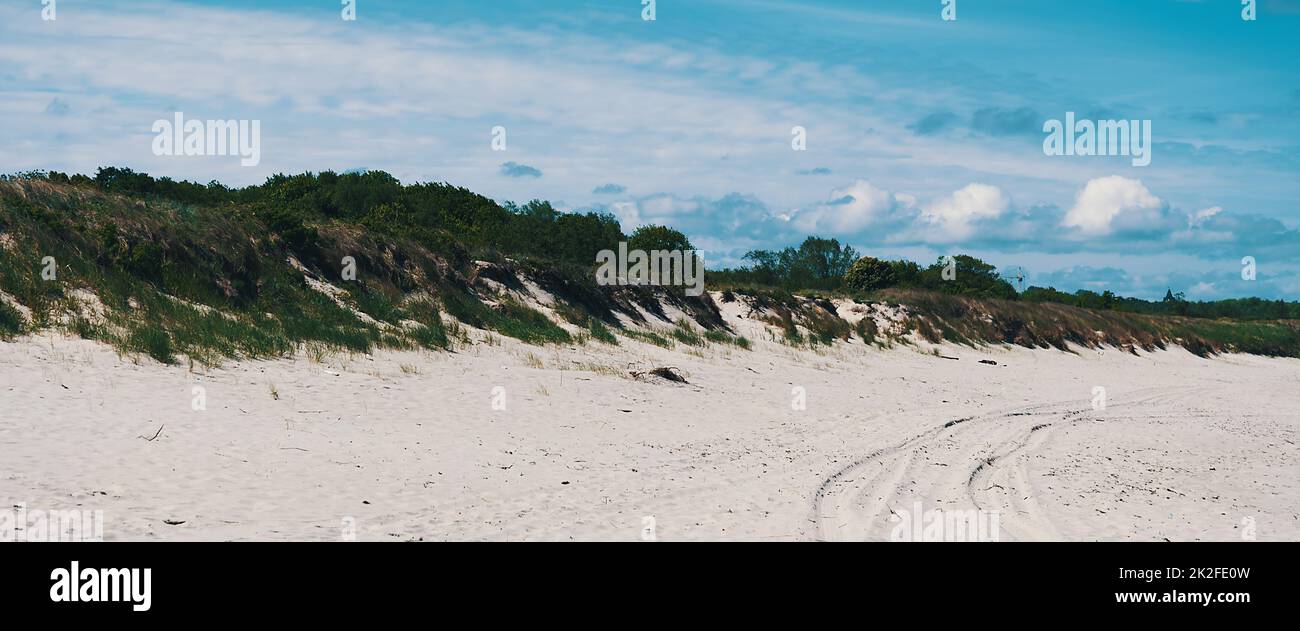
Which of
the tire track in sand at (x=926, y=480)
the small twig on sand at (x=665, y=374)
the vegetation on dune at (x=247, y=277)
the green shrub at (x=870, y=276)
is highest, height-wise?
the green shrub at (x=870, y=276)

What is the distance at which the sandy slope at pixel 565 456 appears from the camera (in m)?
7.82

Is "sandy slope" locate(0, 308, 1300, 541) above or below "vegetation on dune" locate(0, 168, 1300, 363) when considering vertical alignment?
below

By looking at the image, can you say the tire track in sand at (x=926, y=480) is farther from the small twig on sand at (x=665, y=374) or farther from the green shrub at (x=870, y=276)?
the green shrub at (x=870, y=276)

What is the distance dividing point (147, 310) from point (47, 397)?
583 centimetres

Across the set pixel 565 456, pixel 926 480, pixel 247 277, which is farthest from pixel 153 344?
pixel 926 480

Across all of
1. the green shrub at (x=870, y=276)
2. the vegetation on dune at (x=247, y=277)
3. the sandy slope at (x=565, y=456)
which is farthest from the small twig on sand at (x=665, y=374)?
the green shrub at (x=870, y=276)

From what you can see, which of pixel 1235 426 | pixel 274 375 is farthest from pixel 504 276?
pixel 1235 426

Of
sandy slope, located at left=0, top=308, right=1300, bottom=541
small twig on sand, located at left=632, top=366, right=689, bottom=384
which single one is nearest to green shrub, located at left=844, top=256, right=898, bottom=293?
sandy slope, located at left=0, top=308, right=1300, bottom=541

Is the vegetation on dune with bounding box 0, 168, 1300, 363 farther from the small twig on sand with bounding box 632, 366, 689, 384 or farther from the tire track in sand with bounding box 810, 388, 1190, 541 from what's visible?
the tire track in sand with bounding box 810, 388, 1190, 541

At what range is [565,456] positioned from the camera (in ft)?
35.5

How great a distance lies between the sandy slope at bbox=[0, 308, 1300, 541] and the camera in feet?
25.7
